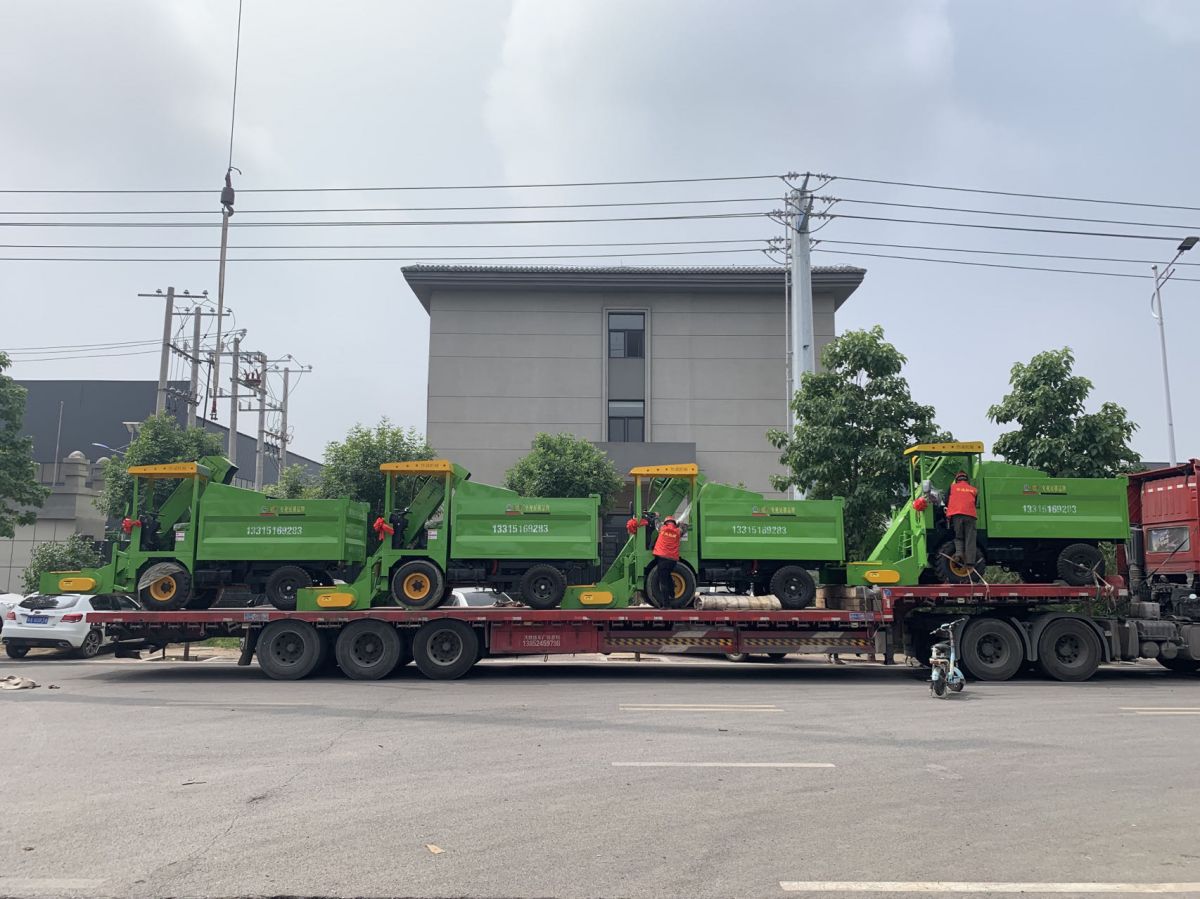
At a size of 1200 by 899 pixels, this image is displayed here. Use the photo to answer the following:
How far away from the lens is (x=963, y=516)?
14312 millimetres

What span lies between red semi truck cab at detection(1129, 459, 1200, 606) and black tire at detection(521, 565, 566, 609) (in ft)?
31.9

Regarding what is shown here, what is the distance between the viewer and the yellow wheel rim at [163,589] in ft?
48.0

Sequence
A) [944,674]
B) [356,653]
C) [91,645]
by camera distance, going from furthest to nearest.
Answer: [91,645] → [356,653] → [944,674]

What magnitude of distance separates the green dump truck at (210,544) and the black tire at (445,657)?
5.98 ft

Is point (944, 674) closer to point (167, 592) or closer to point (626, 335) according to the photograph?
point (167, 592)

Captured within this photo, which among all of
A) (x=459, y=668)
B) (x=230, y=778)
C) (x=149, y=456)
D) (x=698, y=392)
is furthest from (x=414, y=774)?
(x=698, y=392)

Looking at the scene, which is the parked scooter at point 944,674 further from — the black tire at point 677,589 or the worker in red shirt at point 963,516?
the black tire at point 677,589

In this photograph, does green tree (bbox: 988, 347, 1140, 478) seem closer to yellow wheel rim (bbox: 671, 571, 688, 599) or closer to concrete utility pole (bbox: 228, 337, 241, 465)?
yellow wheel rim (bbox: 671, 571, 688, 599)

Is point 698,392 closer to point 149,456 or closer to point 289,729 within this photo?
point 149,456

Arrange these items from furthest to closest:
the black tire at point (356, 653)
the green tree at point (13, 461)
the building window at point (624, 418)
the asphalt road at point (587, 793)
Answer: the building window at point (624, 418)
the green tree at point (13, 461)
the black tire at point (356, 653)
the asphalt road at point (587, 793)

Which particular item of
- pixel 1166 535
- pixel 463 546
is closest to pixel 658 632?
pixel 463 546

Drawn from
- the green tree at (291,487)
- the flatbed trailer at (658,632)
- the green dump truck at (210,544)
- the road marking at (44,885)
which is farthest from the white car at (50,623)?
the road marking at (44,885)

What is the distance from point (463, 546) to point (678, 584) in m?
3.48

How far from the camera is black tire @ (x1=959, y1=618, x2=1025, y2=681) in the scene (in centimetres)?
1441
